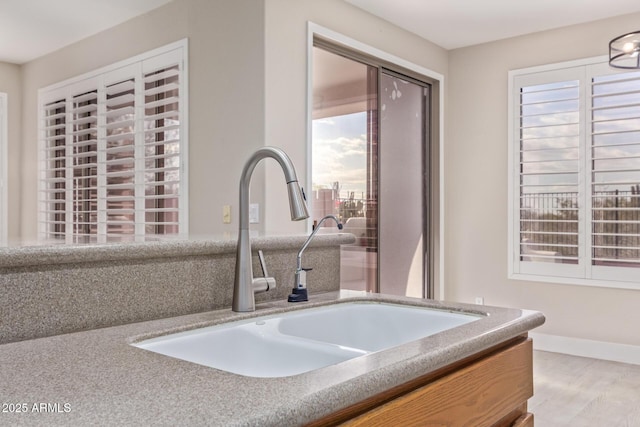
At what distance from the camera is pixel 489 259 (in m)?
4.89

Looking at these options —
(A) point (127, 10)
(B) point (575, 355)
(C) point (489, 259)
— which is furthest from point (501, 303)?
(A) point (127, 10)

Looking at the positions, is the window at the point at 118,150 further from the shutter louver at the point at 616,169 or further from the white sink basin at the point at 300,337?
the shutter louver at the point at 616,169

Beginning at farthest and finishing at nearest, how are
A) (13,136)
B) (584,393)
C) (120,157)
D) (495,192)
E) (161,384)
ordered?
(13,136) → (495,192) → (120,157) → (584,393) → (161,384)

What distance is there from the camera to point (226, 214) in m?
3.46

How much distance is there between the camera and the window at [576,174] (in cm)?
416

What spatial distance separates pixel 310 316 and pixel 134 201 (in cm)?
314

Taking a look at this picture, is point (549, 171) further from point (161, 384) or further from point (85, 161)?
point (161, 384)

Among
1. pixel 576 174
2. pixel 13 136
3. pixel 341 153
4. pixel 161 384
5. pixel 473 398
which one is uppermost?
pixel 13 136

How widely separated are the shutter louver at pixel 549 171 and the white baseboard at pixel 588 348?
63cm

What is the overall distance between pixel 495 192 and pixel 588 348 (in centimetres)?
146

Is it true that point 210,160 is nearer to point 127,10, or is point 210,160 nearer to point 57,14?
point 127,10

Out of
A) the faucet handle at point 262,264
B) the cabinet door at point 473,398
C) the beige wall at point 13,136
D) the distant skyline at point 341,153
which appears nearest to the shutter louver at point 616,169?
the distant skyline at point 341,153

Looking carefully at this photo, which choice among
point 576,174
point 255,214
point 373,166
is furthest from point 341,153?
point 576,174

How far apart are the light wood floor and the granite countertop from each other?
7.66 feet
